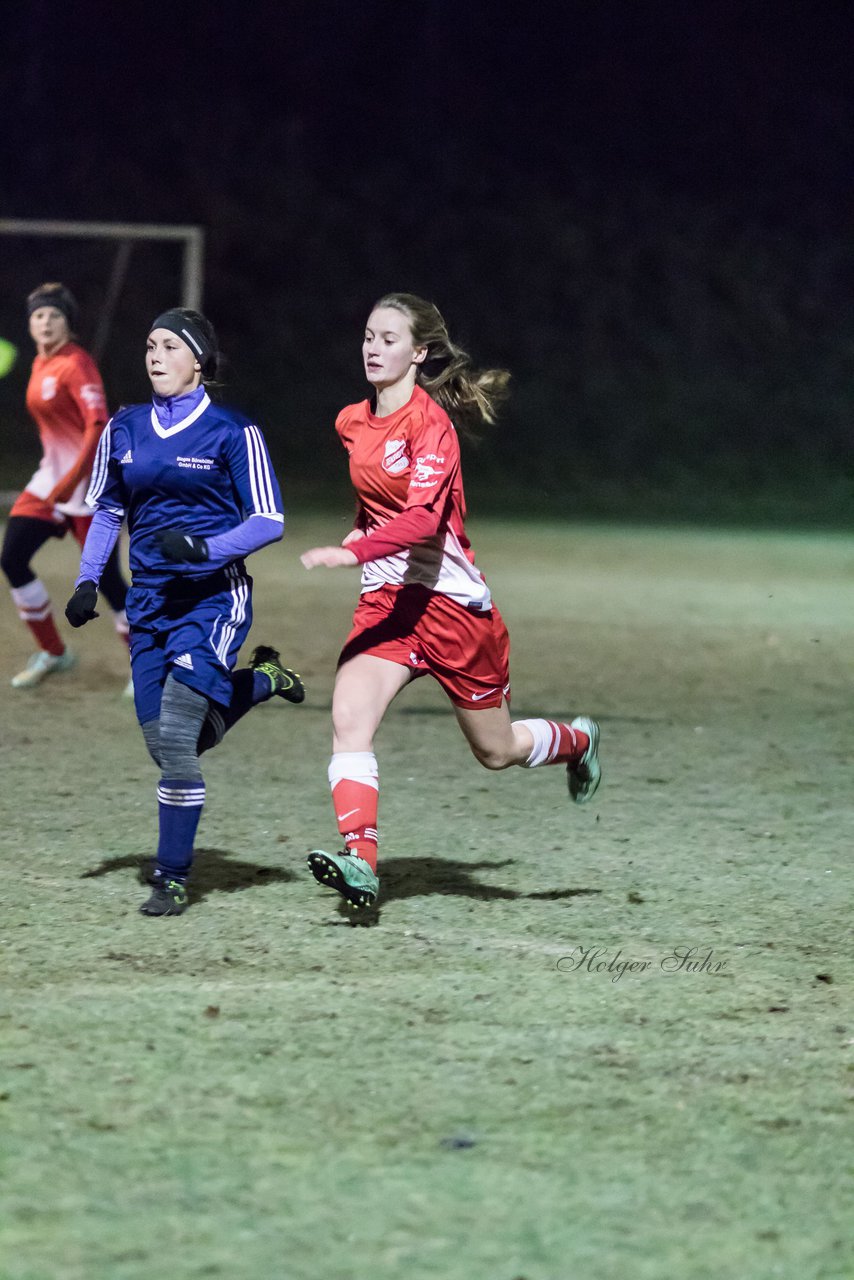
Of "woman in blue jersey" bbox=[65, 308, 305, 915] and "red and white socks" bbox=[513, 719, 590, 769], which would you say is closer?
"woman in blue jersey" bbox=[65, 308, 305, 915]

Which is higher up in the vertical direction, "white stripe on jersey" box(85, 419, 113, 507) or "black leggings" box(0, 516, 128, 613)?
"white stripe on jersey" box(85, 419, 113, 507)

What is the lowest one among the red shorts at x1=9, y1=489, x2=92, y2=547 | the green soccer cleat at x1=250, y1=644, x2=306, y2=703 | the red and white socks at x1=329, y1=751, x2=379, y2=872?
the red and white socks at x1=329, y1=751, x2=379, y2=872

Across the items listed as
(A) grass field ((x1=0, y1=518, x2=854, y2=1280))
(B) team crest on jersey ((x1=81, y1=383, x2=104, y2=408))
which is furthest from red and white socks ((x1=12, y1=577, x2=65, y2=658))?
(B) team crest on jersey ((x1=81, y1=383, x2=104, y2=408))

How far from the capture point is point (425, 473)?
523 centimetres

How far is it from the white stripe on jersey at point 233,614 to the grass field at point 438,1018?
78cm

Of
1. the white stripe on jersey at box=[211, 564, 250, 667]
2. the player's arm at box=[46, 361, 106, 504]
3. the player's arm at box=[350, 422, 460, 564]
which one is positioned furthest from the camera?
the player's arm at box=[46, 361, 106, 504]

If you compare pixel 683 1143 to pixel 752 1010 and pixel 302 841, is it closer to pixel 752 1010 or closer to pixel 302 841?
pixel 752 1010

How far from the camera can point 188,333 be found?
552 cm

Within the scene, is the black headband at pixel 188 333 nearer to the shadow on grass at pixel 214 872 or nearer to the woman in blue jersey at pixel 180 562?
the woman in blue jersey at pixel 180 562

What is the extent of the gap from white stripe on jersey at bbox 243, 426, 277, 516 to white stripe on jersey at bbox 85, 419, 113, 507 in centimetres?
42

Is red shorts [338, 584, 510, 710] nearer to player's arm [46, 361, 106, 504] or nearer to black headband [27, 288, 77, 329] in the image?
player's arm [46, 361, 106, 504]

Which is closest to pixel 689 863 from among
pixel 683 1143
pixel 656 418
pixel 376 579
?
pixel 376 579

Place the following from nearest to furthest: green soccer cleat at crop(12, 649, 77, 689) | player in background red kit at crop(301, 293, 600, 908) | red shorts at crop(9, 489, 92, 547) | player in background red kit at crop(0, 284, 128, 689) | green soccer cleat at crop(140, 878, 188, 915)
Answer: player in background red kit at crop(301, 293, 600, 908), green soccer cleat at crop(140, 878, 188, 915), player in background red kit at crop(0, 284, 128, 689), red shorts at crop(9, 489, 92, 547), green soccer cleat at crop(12, 649, 77, 689)

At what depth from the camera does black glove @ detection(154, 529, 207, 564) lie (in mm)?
5188
